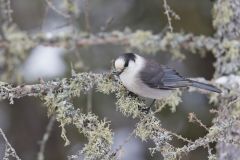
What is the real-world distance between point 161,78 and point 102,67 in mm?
2047

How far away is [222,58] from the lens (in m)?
4.45

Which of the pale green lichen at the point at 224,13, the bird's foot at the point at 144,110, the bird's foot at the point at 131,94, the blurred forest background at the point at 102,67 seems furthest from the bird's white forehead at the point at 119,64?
the blurred forest background at the point at 102,67

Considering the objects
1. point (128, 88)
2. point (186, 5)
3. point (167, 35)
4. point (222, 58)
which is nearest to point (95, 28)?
point (186, 5)

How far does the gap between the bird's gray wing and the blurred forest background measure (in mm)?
1846

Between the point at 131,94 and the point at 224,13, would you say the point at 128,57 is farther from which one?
the point at 224,13

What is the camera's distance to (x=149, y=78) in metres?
3.98

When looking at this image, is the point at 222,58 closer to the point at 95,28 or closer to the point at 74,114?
the point at 74,114

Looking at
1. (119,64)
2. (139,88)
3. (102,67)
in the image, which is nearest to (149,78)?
(139,88)

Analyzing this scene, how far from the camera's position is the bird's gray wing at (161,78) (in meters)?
3.96

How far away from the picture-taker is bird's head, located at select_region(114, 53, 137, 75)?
144 inches

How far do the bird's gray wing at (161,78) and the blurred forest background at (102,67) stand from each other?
6.06 ft

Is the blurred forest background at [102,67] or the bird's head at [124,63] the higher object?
the blurred forest background at [102,67]

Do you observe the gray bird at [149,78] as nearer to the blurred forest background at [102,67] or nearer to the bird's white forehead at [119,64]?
the bird's white forehead at [119,64]

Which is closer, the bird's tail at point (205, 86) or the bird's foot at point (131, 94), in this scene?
the bird's foot at point (131, 94)
